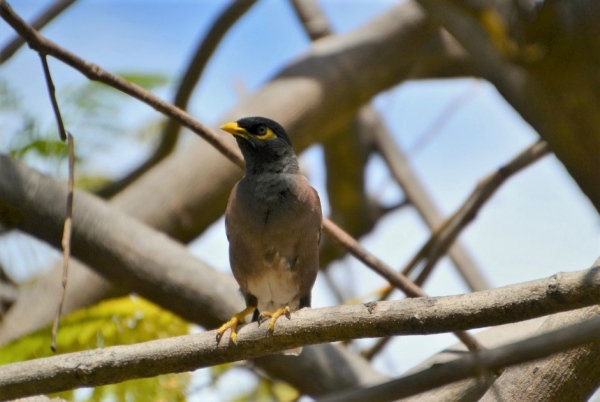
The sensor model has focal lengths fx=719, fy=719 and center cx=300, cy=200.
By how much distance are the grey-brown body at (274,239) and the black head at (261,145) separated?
0.78 feet

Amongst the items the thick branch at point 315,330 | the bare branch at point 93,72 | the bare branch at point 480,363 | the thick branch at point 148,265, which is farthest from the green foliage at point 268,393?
the bare branch at point 480,363

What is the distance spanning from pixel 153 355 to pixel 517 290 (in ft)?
4.88

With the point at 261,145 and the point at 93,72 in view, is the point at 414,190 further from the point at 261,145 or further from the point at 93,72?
the point at 93,72

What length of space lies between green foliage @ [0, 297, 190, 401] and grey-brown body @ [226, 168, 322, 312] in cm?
72

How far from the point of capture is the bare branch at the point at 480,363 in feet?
5.15

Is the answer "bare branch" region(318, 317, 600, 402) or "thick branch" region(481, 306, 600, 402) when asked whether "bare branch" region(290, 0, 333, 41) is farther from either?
"bare branch" region(318, 317, 600, 402)

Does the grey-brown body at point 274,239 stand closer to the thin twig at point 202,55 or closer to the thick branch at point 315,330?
the thick branch at point 315,330

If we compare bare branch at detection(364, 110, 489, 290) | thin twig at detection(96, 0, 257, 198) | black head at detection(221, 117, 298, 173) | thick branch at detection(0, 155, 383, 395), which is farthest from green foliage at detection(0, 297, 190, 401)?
bare branch at detection(364, 110, 489, 290)

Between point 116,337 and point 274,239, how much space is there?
1250 mm

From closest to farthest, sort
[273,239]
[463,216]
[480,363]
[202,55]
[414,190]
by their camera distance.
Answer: [480,363], [273,239], [463,216], [202,55], [414,190]

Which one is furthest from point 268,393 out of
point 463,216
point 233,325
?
point 233,325

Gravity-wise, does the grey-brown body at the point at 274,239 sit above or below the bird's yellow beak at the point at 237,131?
below

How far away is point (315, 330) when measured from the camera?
2.92 meters

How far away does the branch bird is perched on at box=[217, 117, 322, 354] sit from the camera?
4414 millimetres
